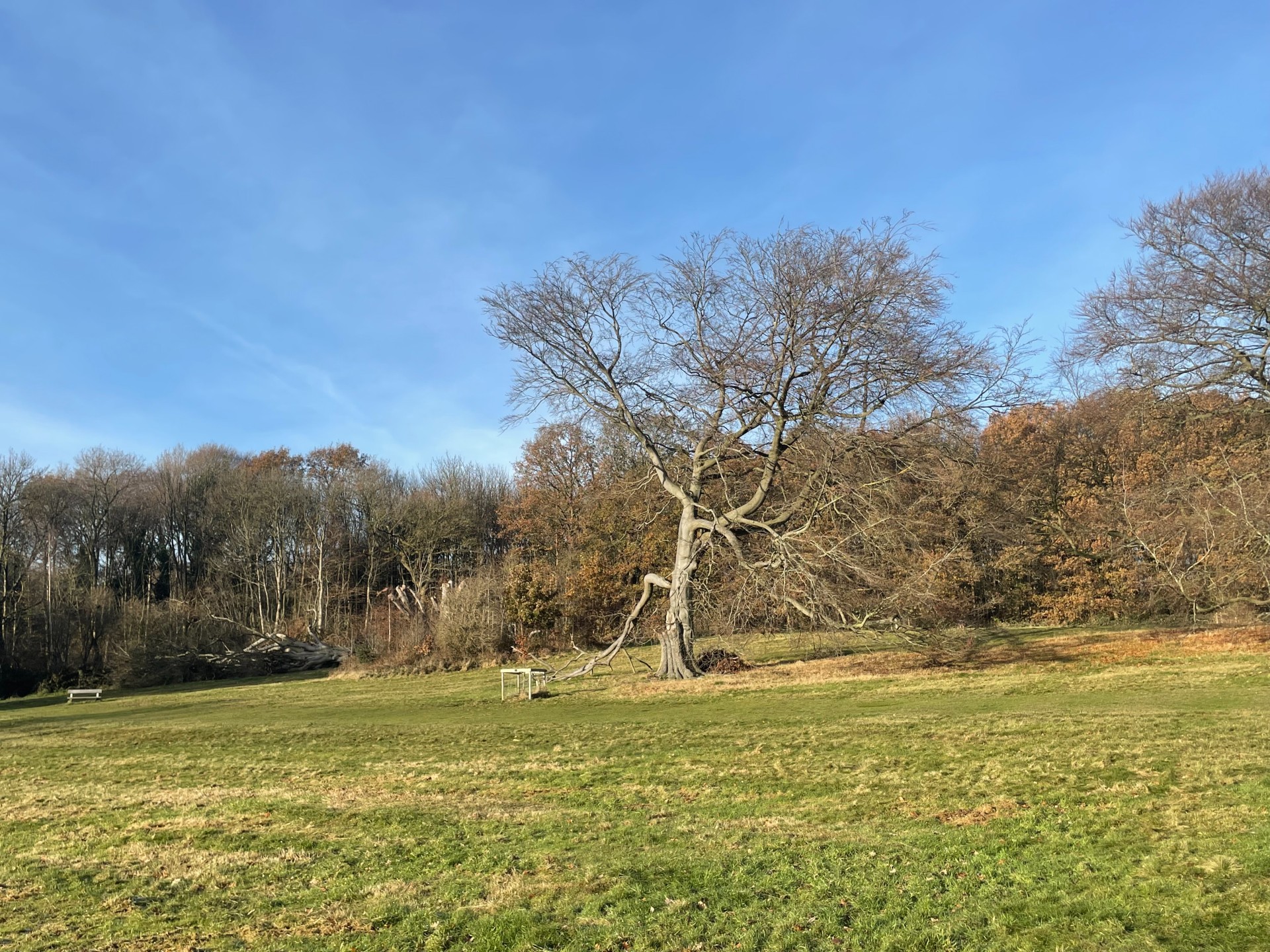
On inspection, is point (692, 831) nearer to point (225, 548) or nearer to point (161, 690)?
point (161, 690)

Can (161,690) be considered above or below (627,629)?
below

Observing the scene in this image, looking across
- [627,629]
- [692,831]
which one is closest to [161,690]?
[627,629]

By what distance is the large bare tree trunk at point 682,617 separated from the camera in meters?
23.2

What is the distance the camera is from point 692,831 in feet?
25.1

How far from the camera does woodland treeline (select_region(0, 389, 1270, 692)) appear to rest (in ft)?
74.3

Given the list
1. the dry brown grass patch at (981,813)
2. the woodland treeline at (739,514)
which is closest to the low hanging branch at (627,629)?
the woodland treeline at (739,514)

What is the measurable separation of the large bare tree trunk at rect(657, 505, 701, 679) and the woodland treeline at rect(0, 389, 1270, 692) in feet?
2.93

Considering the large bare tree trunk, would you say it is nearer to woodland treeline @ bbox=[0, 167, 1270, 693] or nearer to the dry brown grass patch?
woodland treeline @ bbox=[0, 167, 1270, 693]

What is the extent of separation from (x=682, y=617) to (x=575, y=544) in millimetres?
22037

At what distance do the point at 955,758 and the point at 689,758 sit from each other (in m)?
3.32

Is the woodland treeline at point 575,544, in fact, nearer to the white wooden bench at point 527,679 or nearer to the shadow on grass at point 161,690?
the shadow on grass at point 161,690

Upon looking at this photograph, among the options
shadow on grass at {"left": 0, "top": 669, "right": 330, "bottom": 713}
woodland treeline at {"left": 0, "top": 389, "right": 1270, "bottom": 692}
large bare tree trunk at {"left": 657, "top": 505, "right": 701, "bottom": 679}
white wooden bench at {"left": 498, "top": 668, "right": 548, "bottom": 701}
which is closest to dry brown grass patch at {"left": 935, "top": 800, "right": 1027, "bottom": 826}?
woodland treeline at {"left": 0, "top": 389, "right": 1270, "bottom": 692}

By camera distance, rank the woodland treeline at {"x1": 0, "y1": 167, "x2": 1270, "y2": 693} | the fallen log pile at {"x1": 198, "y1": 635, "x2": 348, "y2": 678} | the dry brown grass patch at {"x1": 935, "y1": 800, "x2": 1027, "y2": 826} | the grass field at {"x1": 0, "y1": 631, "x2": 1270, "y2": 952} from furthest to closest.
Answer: the fallen log pile at {"x1": 198, "y1": 635, "x2": 348, "y2": 678} → the woodland treeline at {"x1": 0, "y1": 167, "x2": 1270, "y2": 693} → the dry brown grass patch at {"x1": 935, "y1": 800, "x2": 1027, "y2": 826} → the grass field at {"x1": 0, "y1": 631, "x2": 1270, "y2": 952}

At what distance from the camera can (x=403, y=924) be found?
5.57 meters
